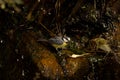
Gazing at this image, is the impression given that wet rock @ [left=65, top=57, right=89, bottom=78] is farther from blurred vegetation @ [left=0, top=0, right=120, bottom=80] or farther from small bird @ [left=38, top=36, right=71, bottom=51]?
small bird @ [left=38, top=36, right=71, bottom=51]

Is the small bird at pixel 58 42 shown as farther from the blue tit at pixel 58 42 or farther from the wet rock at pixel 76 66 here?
the wet rock at pixel 76 66

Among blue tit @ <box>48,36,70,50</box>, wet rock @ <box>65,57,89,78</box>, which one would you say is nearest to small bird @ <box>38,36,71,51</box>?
blue tit @ <box>48,36,70,50</box>

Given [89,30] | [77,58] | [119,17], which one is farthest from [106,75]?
[119,17]

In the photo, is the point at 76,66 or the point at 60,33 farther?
the point at 60,33

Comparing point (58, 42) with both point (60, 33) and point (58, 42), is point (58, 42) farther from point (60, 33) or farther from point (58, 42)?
point (60, 33)

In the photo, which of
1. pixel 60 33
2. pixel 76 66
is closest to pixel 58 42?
pixel 60 33

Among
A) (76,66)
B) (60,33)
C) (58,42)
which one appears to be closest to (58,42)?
(58,42)

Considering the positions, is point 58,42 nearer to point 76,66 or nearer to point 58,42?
point 58,42

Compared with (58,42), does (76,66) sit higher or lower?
lower

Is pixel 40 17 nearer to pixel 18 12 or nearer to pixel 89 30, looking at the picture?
pixel 18 12
